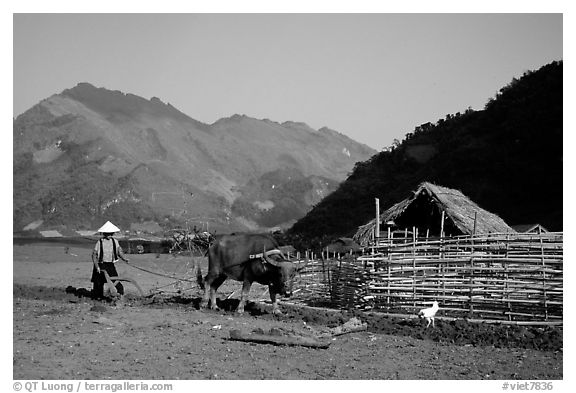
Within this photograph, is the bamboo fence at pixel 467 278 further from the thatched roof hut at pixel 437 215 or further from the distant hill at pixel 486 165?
the distant hill at pixel 486 165

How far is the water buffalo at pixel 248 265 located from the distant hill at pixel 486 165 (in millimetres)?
19164

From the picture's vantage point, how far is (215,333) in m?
11.0

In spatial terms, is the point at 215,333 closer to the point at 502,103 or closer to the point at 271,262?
the point at 271,262

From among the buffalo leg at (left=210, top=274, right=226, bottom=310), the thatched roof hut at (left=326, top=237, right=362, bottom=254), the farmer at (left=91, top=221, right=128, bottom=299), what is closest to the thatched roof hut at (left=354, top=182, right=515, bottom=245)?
Result: the buffalo leg at (left=210, top=274, right=226, bottom=310)

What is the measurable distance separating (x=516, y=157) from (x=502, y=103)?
6240 millimetres

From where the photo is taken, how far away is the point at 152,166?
71438 mm

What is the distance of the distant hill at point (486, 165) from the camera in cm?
3478

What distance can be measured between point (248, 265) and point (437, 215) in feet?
21.9

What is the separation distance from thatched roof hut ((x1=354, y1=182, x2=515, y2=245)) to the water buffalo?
4408 millimetres

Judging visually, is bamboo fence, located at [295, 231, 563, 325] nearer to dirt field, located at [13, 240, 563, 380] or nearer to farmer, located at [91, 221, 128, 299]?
dirt field, located at [13, 240, 563, 380]

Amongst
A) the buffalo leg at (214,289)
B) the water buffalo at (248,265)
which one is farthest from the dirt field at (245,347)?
the water buffalo at (248,265)

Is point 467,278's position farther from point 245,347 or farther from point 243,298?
point 245,347

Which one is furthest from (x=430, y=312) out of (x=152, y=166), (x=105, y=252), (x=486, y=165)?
(x=152, y=166)
